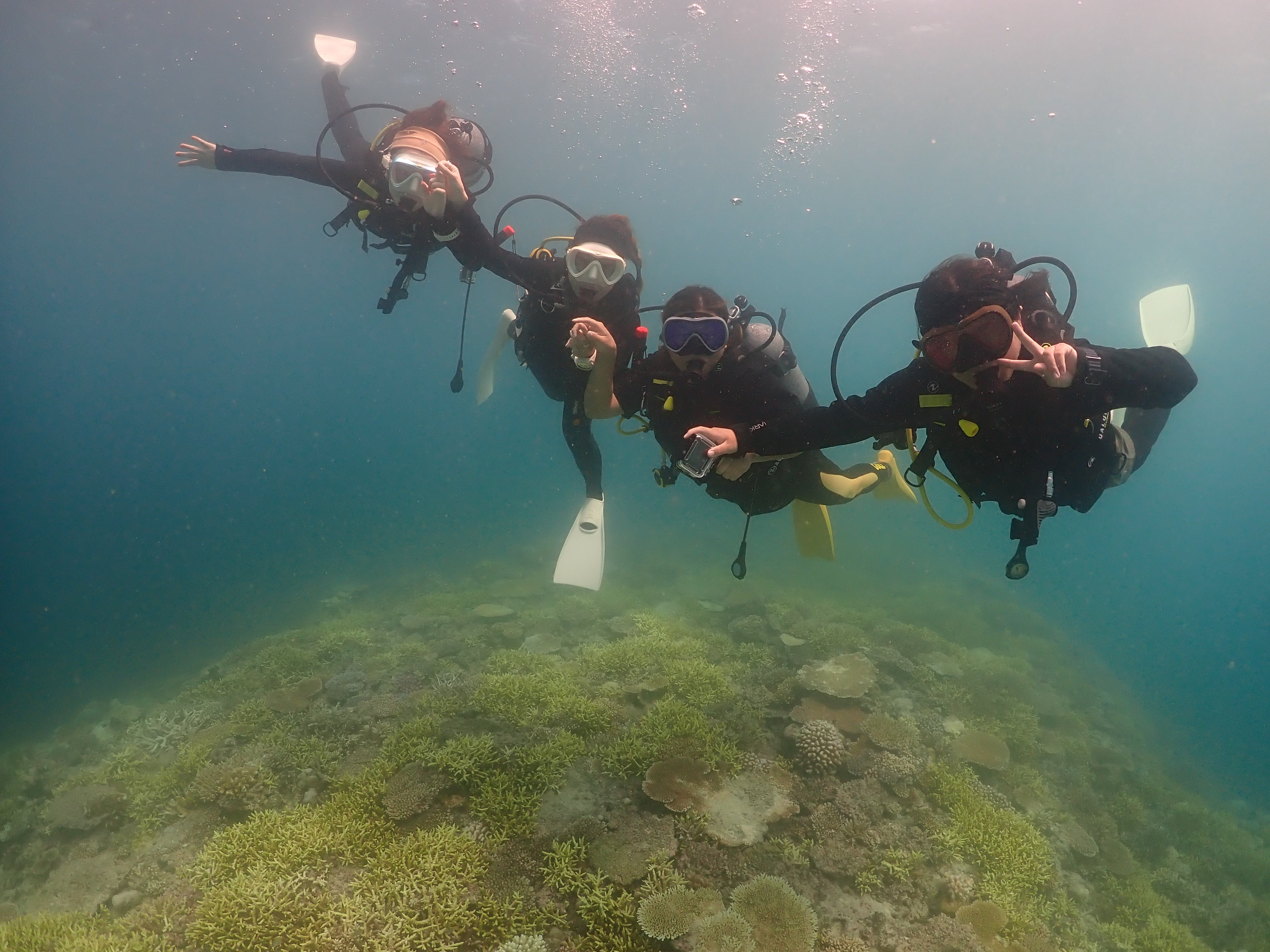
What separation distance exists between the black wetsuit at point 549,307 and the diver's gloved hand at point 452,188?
0.30ft

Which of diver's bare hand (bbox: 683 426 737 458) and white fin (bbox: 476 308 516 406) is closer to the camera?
diver's bare hand (bbox: 683 426 737 458)

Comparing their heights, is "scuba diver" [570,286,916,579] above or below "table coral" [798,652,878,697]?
above

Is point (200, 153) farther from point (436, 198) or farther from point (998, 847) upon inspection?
point (998, 847)

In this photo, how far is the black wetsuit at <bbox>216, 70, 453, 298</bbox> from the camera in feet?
21.1

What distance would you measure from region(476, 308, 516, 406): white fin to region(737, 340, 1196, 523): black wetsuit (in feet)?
21.1

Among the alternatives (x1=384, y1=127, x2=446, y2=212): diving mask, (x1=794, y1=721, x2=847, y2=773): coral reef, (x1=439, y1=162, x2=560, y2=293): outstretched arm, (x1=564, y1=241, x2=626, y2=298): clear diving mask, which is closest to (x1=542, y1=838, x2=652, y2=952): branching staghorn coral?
(x1=794, y1=721, x2=847, y2=773): coral reef

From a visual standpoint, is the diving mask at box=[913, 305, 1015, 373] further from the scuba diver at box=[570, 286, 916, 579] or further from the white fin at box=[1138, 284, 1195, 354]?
the white fin at box=[1138, 284, 1195, 354]

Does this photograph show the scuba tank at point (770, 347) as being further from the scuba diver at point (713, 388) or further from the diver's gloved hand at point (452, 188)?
the diver's gloved hand at point (452, 188)

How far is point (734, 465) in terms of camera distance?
12.8 ft

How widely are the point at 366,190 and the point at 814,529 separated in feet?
22.4

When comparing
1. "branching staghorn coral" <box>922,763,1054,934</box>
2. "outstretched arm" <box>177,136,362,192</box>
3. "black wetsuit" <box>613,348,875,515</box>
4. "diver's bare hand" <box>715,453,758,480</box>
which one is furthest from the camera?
"outstretched arm" <box>177,136,362,192</box>

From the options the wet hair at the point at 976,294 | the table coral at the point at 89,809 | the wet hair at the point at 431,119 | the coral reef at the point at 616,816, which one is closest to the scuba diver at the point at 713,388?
the wet hair at the point at 976,294

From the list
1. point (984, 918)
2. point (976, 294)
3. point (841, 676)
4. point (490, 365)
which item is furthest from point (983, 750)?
point (490, 365)

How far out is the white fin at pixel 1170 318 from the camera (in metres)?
5.56
